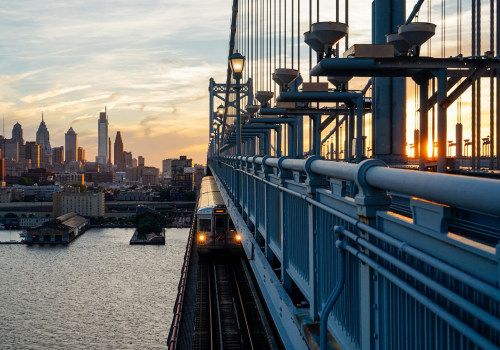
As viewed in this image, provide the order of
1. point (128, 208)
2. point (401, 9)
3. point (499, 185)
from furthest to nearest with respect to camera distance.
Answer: point (128, 208) → point (401, 9) → point (499, 185)

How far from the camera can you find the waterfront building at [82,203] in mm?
144125

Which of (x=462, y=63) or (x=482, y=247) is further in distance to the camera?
(x=462, y=63)

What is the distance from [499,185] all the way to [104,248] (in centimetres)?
9750

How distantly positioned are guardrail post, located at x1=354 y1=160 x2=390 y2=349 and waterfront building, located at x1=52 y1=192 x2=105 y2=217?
5726 inches

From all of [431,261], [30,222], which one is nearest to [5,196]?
[30,222]

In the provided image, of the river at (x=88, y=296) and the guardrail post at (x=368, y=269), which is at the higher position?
the guardrail post at (x=368, y=269)

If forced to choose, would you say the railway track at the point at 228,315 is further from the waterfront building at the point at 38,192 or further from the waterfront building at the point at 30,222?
the waterfront building at the point at 38,192

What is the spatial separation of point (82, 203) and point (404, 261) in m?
148

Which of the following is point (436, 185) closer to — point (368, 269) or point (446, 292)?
point (446, 292)

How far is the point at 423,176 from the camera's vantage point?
6.57ft

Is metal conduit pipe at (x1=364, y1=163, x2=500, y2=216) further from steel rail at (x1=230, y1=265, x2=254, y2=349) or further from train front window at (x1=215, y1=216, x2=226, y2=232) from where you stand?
train front window at (x1=215, y1=216, x2=226, y2=232)

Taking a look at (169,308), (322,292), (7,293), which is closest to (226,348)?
(322,292)

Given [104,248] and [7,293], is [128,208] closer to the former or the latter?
[104,248]

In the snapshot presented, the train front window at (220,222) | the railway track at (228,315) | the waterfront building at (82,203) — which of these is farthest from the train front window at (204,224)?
the waterfront building at (82,203)
